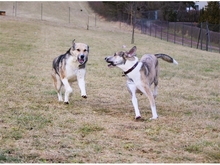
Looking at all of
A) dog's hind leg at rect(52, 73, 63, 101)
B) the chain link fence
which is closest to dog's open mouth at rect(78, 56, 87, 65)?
dog's hind leg at rect(52, 73, 63, 101)

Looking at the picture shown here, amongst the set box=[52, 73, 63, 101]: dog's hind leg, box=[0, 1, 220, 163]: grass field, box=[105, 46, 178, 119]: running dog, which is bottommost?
box=[0, 1, 220, 163]: grass field

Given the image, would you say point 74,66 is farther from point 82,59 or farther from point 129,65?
point 129,65

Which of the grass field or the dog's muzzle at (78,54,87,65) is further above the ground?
the dog's muzzle at (78,54,87,65)

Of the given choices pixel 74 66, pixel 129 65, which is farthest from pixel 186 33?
pixel 129 65

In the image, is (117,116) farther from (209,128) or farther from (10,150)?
(10,150)

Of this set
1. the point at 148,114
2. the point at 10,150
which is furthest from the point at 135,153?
the point at 148,114

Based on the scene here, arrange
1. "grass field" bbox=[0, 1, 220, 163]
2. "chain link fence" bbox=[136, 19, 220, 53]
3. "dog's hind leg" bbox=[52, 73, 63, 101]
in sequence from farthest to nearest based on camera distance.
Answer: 1. "chain link fence" bbox=[136, 19, 220, 53]
2. "dog's hind leg" bbox=[52, 73, 63, 101]
3. "grass field" bbox=[0, 1, 220, 163]

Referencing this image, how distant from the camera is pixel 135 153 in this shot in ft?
16.1

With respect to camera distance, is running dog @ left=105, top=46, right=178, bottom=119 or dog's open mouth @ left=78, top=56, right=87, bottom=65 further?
dog's open mouth @ left=78, top=56, right=87, bottom=65

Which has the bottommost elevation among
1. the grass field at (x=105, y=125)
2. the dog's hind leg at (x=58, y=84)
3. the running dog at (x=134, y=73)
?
the grass field at (x=105, y=125)

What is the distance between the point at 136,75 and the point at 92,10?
60.5 m

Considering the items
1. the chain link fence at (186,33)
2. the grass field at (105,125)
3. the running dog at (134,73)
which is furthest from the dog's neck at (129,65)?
the chain link fence at (186,33)

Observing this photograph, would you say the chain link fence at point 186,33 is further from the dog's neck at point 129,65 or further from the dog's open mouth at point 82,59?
the dog's neck at point 129,65

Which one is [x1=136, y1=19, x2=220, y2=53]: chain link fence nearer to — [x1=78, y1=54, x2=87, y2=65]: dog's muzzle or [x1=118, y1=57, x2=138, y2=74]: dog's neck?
[x1=78, y1=54, x2=87, y2=65]: dog's muzzle
